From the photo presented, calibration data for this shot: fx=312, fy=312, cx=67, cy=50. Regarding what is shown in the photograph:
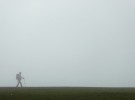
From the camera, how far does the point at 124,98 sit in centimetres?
2861

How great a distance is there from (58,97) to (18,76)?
45.7m

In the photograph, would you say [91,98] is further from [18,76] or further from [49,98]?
[18,76]

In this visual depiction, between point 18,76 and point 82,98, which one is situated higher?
point 18,76

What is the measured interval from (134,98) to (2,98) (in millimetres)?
11725

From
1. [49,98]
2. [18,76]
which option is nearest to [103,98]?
[49,98]

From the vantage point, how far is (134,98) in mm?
28062

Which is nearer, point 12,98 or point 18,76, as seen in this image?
point 12,98

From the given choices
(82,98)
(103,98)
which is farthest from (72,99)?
(103,98)

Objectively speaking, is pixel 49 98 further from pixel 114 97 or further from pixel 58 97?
pixel 114 97

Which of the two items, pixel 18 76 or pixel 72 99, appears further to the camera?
pixel 18 76

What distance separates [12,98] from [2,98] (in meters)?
0.89

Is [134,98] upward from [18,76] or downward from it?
downward

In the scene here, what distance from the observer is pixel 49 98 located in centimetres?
2797

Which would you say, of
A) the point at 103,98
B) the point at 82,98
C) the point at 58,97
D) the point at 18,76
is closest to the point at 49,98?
the point at 58,97
